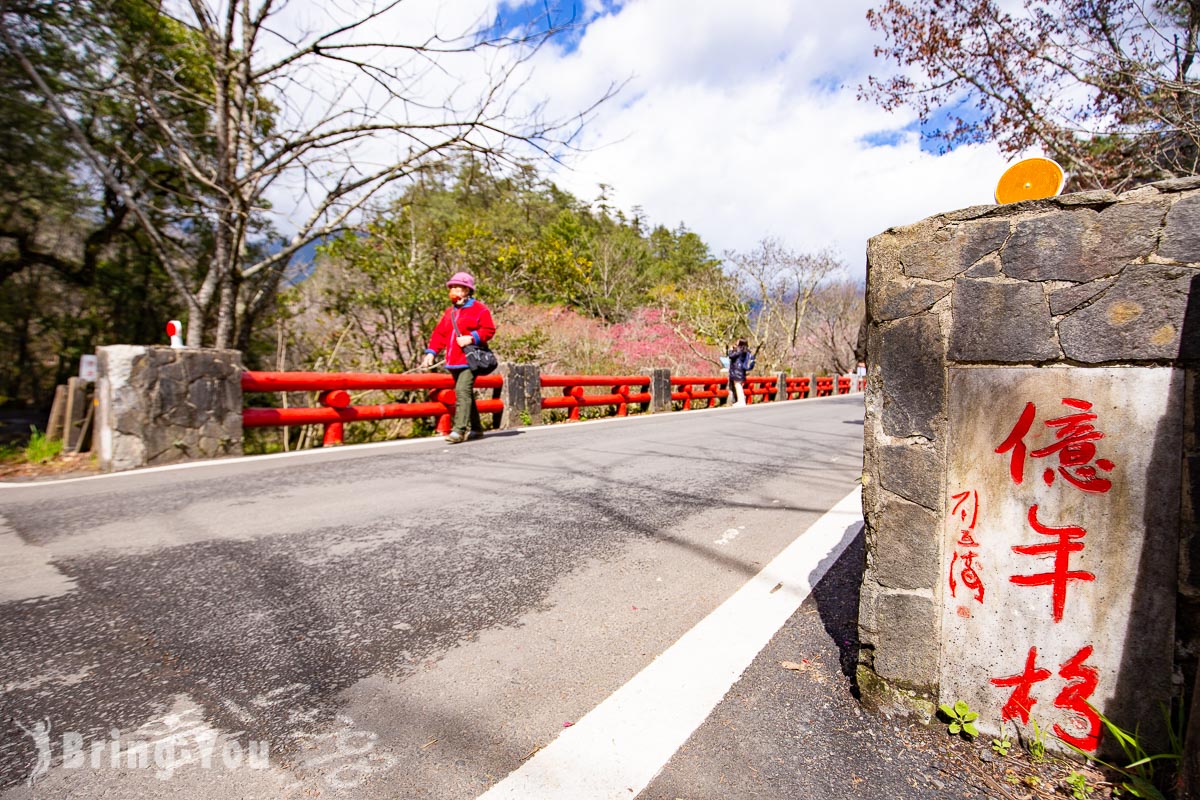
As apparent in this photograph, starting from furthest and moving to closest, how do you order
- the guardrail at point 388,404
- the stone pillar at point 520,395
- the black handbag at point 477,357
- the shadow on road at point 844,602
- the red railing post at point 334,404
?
the stone pillar at point 520,395 < the red railing post at point 334,404 < the black handbag at point 477,357 < the guardrail at point 388,404 < the shadow on road at point 844,602

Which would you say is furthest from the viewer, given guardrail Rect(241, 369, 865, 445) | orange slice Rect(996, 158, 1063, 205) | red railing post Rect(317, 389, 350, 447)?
red railing post Rect(317, 389, 350, 447)

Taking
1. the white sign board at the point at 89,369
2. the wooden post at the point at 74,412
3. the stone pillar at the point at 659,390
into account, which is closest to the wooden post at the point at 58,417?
the wooden post at the point at 74,412

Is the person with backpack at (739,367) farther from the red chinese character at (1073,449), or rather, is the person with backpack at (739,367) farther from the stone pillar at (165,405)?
the red chinese character at (1073,449)

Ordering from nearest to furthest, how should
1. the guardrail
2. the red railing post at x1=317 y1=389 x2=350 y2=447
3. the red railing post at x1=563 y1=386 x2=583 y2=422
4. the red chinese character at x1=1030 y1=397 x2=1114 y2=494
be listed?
the red chinese character at x1=1030 y1=397 x2=1114 y2=494 < the guardrail < the red railing post at x1=317 y1=389 x2=350 y2=447 < the red railing post at x1=563 y1=386 x2=583 y2=422

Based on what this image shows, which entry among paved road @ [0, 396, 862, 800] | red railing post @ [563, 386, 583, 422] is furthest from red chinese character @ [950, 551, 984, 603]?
red railing post @ [563, 386, 583, 422]

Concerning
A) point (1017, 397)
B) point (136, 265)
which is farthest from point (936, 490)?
point (136, 265)

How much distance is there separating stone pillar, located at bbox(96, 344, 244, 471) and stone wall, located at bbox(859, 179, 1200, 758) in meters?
5.58

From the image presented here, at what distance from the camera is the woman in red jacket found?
248 inches

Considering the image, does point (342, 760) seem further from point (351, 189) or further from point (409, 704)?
point (351, 189)

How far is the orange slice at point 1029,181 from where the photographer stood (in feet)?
5.30

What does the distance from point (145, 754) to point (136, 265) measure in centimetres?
1184

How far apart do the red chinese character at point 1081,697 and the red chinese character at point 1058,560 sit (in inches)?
4.3

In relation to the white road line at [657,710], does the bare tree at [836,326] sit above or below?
above

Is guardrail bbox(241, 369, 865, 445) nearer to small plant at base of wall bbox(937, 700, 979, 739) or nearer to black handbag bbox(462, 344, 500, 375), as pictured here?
black handbag bbox(462, 344, 500, 375)
